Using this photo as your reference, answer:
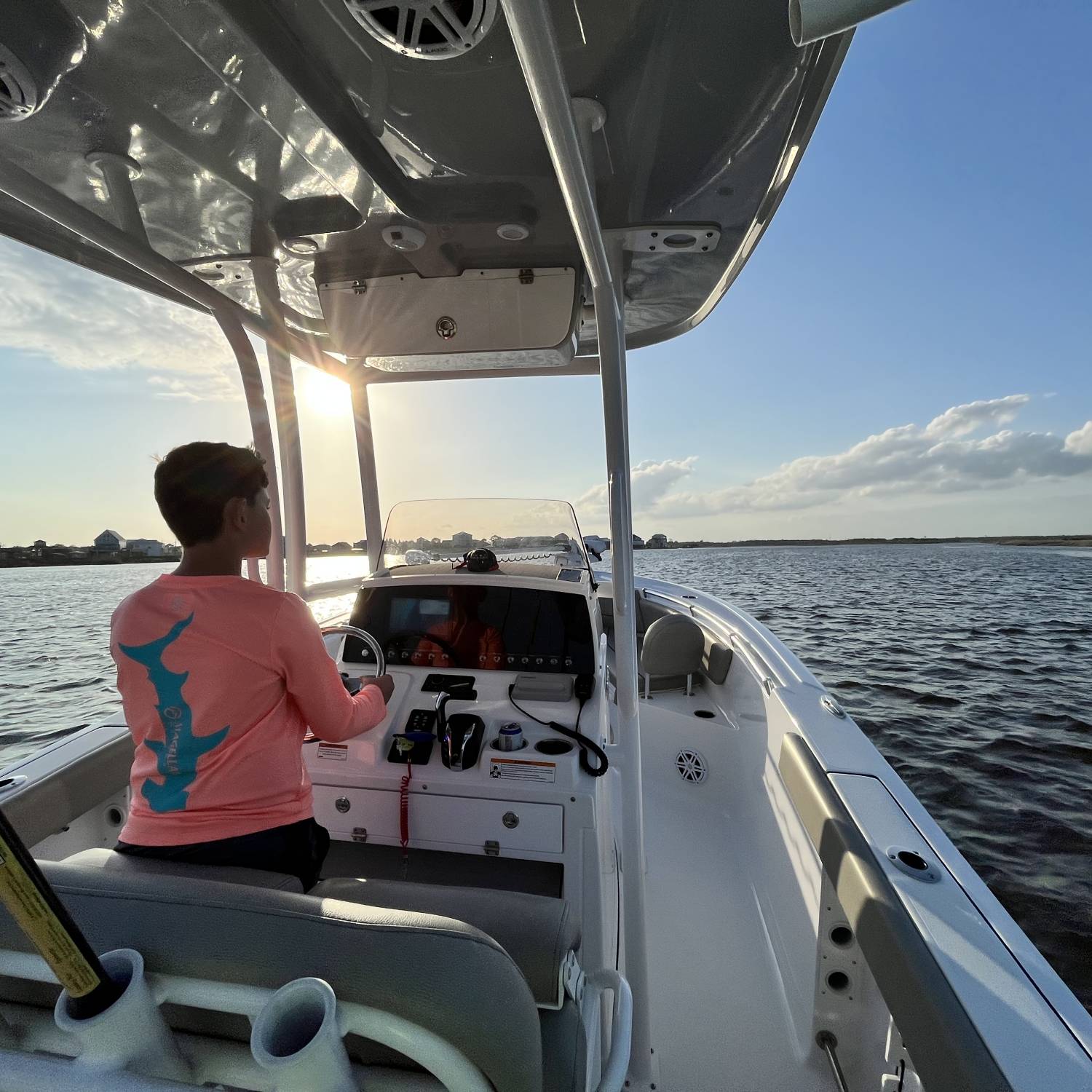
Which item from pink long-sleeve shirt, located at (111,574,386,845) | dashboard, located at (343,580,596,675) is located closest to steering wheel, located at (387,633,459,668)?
dashboard, located at (343,580,596,675)

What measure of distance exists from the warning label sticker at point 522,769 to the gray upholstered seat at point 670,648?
1.93 metres

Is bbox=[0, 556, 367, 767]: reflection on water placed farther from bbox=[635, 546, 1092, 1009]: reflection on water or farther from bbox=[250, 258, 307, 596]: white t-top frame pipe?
bbox=[635, 546, 1092, 1009]: reflection on water

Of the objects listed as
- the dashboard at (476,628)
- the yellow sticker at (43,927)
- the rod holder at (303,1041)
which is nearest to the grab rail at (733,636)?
the dashboard at (476,628)

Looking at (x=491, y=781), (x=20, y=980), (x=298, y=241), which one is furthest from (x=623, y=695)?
(x=298, y=241)

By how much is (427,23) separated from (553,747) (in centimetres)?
180

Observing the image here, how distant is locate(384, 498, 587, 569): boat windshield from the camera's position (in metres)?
3.29

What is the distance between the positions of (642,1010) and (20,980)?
1.53 m

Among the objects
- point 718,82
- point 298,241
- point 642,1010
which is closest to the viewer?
point 718,82

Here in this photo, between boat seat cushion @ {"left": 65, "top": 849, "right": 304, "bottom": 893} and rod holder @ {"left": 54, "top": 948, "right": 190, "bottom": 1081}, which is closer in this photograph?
rod holder @ {"left": 54, "top": 948, "right": 190, "bottom": 1081}

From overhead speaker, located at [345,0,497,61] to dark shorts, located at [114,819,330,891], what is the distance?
1.57 m

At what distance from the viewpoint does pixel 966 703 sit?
8.10m

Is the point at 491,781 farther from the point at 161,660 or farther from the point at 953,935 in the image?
the point at 953,935

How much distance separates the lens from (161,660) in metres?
1.21

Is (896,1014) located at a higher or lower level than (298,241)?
lower
